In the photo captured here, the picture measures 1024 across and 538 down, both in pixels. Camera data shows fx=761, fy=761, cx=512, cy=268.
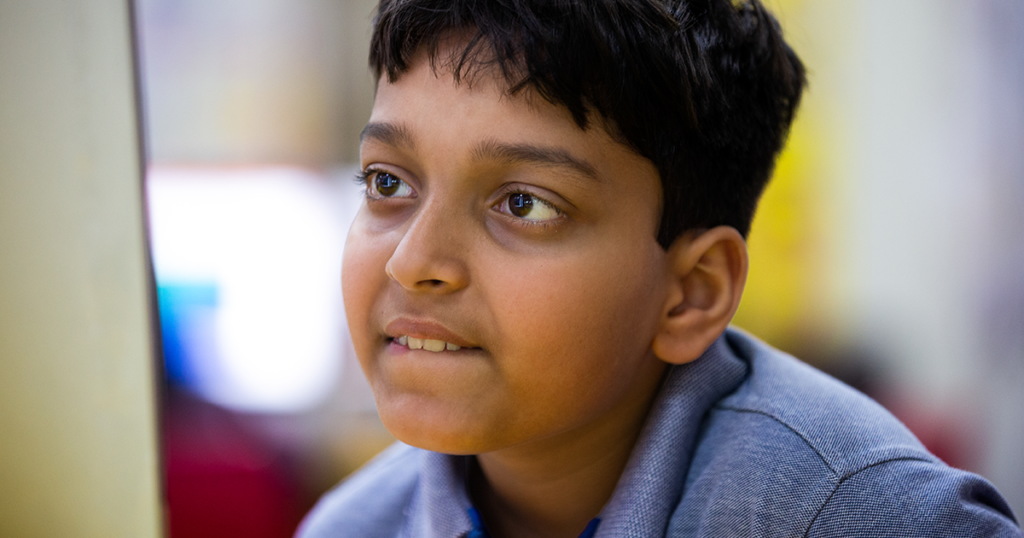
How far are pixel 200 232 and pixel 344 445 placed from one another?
81cm

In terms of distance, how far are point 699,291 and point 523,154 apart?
0.98 ft

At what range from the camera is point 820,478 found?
2.49ft

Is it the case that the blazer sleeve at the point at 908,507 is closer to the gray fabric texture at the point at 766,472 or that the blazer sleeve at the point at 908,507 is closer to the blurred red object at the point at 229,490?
the gray fabric texture at the point at 766,472

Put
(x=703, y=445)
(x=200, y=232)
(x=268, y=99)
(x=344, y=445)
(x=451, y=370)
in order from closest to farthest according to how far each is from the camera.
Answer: (x=451, y=370) → (x=703, y=445) → (x=344, y=445) → (x=200, y=232) → (x=268, y=99)

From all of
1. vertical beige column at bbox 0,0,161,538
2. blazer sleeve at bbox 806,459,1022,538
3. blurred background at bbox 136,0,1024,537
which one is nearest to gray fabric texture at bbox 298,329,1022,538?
blazer sleeve at bbox 806,459,1022,538

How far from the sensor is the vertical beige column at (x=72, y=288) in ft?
1.53

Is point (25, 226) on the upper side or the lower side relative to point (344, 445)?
upper

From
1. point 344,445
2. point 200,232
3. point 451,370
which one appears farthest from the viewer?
point 200,232

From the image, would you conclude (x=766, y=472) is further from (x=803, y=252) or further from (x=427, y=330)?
(x=803, y=252)

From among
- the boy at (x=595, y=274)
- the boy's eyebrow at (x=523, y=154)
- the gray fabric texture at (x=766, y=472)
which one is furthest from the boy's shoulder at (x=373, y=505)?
the boy's eyebrow at (x=523, y=154)

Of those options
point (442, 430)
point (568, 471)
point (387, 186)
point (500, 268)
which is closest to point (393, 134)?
point (387, 186)

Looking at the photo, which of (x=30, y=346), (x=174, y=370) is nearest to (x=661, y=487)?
(x=30, y=346)

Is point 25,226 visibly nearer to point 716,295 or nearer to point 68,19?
point 68,19

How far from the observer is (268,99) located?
8.89 feet
